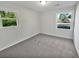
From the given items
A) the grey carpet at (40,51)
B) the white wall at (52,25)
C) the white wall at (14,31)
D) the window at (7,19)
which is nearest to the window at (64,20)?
the white wall at (52,25)

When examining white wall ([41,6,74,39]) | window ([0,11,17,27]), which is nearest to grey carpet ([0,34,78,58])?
window ([0,11,17,27])

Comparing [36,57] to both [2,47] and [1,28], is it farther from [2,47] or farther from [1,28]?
[1,28]

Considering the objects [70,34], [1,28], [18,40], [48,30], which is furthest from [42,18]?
[1,28]

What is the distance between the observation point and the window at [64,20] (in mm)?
4461

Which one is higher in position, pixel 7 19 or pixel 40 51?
pixel 7 19

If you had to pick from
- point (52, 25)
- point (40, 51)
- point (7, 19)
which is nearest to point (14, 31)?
point (7, 19)

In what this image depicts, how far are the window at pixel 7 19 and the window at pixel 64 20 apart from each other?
308cm

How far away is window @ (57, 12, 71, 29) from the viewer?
446 centimetres

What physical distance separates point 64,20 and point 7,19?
11.6ft

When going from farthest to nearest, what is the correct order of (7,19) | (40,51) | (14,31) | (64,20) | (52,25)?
(52,25) < (64,20) < (14,31) < (7,19) < (40,51)

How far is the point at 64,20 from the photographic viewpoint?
15.4 feet

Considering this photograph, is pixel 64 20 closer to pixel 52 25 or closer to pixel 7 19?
pixel 52 25

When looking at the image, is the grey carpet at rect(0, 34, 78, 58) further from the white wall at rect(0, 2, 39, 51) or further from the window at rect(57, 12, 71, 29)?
the window at rect(57, 12, 71, 29)

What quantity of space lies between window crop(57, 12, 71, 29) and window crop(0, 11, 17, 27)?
3.08 meters
